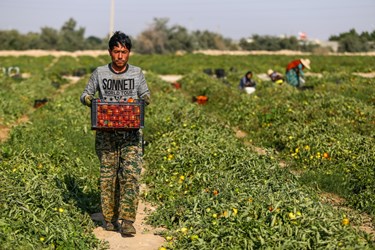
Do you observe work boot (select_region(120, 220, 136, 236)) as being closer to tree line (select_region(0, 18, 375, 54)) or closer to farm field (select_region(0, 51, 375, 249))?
farm field (select_region(0, 51, 375, 249))

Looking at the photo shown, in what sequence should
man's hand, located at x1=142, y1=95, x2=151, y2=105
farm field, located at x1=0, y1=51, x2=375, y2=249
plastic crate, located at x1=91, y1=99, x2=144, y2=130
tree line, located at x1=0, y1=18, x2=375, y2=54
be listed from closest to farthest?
farm field, located at x1=0, y1=51, x2=375, y2=249, plastic crate, located at x1=91, y1=99, x2=144, y2=130, man's hand, located at x1=142, y1=95, x2=151, y2=105, tree line, located at x1=0, y1=18, x2=375, y2=54

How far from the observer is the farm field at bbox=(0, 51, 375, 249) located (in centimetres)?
504

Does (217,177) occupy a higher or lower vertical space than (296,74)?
lower

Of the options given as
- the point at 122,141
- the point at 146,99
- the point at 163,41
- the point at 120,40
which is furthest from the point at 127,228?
the point at 163,41

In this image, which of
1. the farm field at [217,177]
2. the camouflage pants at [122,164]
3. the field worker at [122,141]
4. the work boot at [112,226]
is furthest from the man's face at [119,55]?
the work boot at [112,226]

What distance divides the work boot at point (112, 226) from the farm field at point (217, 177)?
0.22 metres

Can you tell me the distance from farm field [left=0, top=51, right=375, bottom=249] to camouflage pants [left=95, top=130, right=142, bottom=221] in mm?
503

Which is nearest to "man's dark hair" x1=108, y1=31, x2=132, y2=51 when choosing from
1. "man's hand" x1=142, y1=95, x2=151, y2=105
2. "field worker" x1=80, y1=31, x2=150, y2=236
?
"field worker" x1=80, y1=31, x2=150, y2=236

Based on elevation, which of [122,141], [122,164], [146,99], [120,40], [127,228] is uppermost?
[120,40]

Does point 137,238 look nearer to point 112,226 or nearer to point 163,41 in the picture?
point 112,226

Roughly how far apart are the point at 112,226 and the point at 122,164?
80 cm

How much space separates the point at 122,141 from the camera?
560 cm

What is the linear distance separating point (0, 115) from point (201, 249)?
9891 mm

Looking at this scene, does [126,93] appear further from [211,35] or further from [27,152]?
[211,35]
